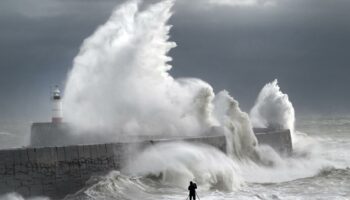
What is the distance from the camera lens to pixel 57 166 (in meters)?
9.38

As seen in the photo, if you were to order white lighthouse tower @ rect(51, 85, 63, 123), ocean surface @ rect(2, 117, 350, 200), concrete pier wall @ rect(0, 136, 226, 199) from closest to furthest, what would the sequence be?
1. concrete pier wall @ rect(0, 136, 226, 199)
2. ocean surface @ rect(2, 117, 350, 200)
3. white lighthouse tower @ rect(51, 85, 63, 123)

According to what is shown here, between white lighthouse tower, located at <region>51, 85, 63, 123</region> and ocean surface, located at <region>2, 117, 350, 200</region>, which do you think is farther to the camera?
white lighthouse tower, located at <region>51, 85, 63, 123</region>

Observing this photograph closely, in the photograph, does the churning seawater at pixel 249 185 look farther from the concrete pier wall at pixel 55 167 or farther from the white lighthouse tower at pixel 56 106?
the white lighthouse tower at pixel 56 106

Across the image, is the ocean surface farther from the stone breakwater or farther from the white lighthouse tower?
the white lighthouse tower

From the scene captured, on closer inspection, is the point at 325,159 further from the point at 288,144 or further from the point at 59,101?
the point at 59,101

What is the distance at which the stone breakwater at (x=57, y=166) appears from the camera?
870cm

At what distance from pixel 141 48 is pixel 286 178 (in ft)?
19.1

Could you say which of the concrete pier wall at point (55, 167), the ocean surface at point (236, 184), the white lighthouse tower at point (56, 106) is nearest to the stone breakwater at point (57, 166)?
the concrete pier wall at point (55, 167)

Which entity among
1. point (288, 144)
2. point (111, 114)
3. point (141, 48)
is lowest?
point (288, 144)

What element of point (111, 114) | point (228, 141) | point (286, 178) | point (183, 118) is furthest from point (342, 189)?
point (111, 114)

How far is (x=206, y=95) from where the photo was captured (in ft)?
52.3

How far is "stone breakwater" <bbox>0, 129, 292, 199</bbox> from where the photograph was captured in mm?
8703

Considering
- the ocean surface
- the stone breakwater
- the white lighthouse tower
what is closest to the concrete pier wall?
the stone breakwater

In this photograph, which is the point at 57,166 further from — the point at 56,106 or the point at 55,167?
the point at 56,106
